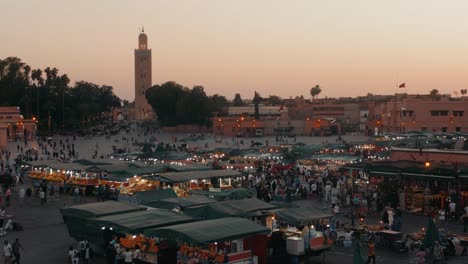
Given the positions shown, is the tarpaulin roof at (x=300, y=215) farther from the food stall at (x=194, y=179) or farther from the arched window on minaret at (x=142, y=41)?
the arched window on minaret at (x=142, y=41)

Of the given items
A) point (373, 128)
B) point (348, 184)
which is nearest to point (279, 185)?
point (348, 184)

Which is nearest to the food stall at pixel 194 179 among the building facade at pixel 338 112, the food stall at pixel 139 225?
the food stall at pixel 139 225

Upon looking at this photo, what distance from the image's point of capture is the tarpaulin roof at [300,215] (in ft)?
50.5

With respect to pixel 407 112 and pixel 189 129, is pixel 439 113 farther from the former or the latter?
pixel 189 129

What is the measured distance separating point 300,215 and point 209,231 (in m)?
3.41

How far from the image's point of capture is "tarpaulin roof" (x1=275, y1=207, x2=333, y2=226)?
15.4 m

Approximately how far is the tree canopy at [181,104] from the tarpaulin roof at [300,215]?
8077 centimetres

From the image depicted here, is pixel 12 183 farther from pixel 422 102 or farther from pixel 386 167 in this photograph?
pixel 422 102

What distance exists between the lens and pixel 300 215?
15656mm

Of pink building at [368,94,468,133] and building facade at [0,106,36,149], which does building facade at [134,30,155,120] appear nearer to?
building facade at [0,106,36,149]

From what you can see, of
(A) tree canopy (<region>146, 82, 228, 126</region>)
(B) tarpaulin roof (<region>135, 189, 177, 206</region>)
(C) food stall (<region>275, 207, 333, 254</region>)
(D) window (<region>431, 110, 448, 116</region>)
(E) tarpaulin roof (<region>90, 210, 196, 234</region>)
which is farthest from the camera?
(A) tree canopy (<region>146, 82, 228, 126</region>)

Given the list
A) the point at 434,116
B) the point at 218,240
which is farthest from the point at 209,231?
the point at 434,116

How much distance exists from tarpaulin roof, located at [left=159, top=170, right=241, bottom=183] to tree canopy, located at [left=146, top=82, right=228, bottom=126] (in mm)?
70927

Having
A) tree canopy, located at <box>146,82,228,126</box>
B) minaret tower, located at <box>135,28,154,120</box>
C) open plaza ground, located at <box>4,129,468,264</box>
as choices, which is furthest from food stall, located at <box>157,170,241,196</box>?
minaret tower, located at <box>135,28,154,120</box>
